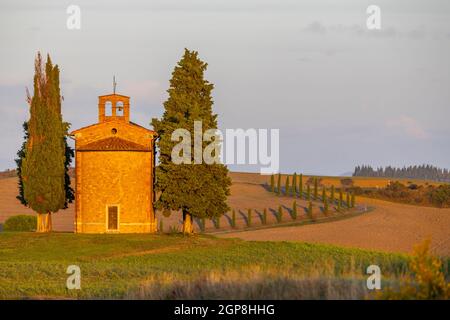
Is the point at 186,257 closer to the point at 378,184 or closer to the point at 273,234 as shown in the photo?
the point at 273,234

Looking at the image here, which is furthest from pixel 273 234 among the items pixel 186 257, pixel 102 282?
pixel 102 282

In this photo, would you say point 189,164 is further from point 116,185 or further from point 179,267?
point 179,267

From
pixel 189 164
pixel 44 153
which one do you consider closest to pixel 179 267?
pixel 189 164

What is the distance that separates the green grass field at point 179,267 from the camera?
2042 cm

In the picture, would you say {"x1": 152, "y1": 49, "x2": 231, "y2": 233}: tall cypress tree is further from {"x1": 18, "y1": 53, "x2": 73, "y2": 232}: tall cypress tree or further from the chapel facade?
{"x1": 18, "y1": 53, "x2": 73, "y2": 232}: tall cypress tree

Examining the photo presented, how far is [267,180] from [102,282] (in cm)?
10411

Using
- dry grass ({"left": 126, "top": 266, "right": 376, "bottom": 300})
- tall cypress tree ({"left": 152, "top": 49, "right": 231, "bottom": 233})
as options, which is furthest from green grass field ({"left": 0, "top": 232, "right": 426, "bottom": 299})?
tall cypress tree ({"left": 152, "top": 49, "right": 231, "bottom": 233})

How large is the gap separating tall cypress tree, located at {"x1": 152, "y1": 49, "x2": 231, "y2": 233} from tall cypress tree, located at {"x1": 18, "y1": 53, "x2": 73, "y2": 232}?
7.54 metres

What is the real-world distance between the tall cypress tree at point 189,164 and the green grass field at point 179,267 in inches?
97.8

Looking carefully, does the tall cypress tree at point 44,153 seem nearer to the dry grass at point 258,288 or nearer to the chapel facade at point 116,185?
the chapel facade at point 116,185

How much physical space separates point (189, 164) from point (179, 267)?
15902 mm

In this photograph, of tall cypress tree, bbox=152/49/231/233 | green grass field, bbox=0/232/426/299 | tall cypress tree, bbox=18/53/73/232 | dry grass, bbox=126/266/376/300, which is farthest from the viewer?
tall cypress tree, bbox=18/53/73/232

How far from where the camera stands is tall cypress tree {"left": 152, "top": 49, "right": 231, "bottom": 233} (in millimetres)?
52969
